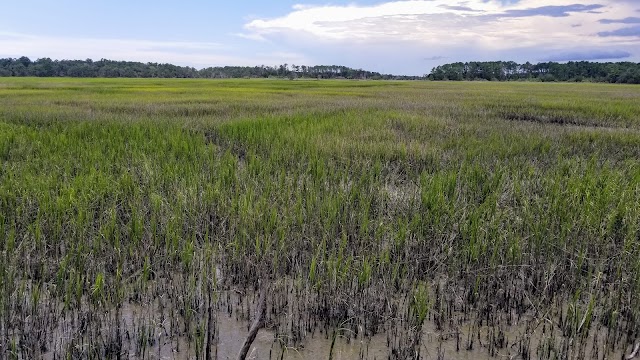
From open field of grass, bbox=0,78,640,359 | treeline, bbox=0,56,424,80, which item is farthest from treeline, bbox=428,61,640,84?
open field of grass, bbox=0,78,640,359

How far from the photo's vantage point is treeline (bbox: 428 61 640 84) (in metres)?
79.1

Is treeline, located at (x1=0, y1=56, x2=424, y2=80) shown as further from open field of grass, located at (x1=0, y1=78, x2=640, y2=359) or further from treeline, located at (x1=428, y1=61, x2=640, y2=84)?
open field of grass, located at (x1=0, y1=78, x2=640, y2=359)

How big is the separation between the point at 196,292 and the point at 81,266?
96 cm

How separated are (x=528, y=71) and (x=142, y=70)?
74.7m

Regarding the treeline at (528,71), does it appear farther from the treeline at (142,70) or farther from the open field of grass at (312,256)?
the open field of grass at (312,256)

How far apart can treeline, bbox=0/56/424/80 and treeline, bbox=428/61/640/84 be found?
670 inches

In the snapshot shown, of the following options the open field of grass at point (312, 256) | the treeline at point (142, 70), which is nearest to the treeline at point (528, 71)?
the treeline at point (142, 70)

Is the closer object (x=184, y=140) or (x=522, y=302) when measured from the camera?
(x=522, y=302)

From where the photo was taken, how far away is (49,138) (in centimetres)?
810

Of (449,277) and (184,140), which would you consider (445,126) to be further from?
(449,277)

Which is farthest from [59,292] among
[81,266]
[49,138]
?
[49,138]

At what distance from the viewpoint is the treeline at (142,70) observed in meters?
75.2

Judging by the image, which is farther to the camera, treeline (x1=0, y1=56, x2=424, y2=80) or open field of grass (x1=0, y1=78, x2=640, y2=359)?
treeline (x1=0, y1=56, x2=424, y2=80)

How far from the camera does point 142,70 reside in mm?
81312
